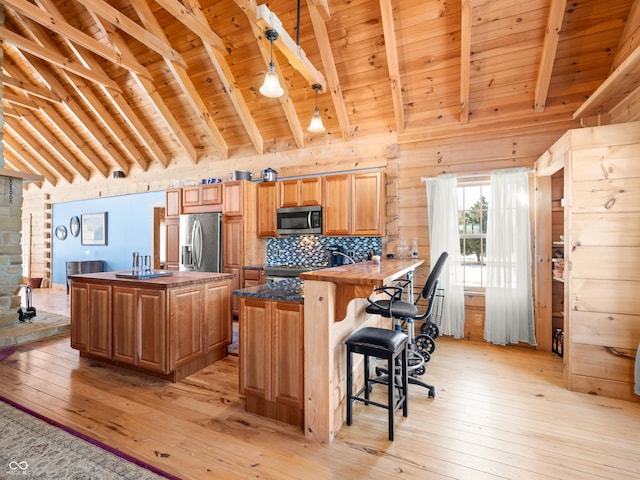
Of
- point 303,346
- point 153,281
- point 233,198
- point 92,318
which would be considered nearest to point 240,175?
point 233,198

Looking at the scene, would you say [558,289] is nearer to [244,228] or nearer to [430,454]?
[430,454]

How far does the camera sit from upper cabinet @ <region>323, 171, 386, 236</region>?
426 centimetres

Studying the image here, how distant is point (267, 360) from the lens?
2.18 meters

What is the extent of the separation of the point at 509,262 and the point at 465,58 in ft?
7.88

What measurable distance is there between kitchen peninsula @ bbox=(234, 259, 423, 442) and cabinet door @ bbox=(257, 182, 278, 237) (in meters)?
2.70

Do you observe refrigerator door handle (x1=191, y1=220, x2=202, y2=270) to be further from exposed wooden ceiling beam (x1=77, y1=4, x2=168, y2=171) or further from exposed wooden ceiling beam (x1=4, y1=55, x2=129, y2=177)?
exposed wooden ceiling beam (x1=4, y1=55, x2=129, y2=177)

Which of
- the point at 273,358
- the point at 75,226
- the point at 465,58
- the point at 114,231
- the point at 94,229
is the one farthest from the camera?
the point at 75,226

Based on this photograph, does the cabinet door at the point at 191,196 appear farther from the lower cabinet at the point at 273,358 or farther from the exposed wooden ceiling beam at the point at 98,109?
the lower cabinet at the point at 273,358

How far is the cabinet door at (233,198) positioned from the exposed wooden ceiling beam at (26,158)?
5733 mm

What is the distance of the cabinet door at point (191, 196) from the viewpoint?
5.34m

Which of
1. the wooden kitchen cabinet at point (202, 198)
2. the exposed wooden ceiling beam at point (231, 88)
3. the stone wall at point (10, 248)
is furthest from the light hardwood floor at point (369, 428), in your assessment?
the exposed wooden ceiling beam at point (231, 88)

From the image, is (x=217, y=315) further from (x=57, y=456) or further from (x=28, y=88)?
(x=28, y=88)

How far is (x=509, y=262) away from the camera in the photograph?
12.3 ft

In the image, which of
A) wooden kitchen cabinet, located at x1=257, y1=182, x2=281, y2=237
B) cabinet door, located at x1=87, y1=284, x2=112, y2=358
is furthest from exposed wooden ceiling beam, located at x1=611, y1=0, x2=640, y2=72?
cabinet door, located at x1=87, y1=284, x2=112, y2=358
